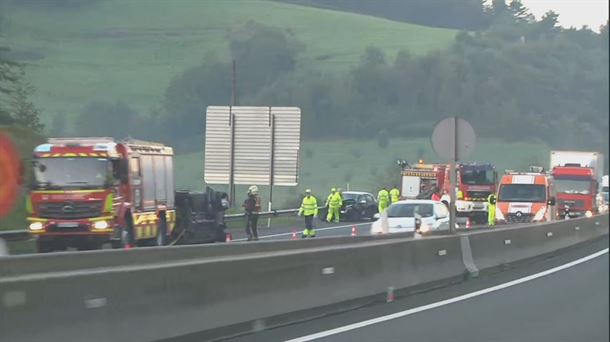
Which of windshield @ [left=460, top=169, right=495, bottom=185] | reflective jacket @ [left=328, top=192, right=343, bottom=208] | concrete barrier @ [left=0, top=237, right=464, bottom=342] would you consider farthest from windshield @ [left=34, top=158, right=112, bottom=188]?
windshield @ [left=460, top=169, right=495, bottom=185]

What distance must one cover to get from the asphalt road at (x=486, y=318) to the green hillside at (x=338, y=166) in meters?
9.36

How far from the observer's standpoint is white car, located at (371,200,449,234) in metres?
28.4

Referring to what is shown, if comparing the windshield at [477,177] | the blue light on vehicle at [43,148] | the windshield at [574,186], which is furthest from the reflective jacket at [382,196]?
the windshield at [574,186]

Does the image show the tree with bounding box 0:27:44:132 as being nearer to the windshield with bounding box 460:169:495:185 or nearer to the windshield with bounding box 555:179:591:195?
the windshield with bounding box 460:169:495:185

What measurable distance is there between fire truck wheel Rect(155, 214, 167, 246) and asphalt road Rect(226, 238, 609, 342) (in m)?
12.8

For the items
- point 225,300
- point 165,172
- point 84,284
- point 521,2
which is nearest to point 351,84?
point 165,172

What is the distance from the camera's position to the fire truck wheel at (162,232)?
93.5 feet

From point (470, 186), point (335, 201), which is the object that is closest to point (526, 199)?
point (470, 186)

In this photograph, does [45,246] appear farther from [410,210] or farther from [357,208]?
[357,208]

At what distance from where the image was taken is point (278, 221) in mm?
35125

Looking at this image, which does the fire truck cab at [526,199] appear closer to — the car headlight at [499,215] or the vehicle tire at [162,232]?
the car headlight at [499,215]

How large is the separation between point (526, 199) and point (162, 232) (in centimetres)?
1505

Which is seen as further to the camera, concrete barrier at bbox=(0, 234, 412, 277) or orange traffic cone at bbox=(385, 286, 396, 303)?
concrete barrier at bbox=(0, 234, 412, 277)

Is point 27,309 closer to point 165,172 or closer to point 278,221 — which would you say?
point 165,172
